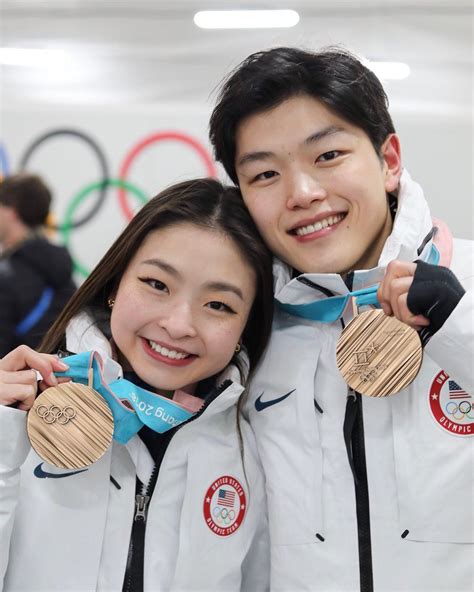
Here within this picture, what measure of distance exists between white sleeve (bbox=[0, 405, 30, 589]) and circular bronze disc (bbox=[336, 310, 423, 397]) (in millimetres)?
492

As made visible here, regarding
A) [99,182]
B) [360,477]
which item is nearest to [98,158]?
[99,182]

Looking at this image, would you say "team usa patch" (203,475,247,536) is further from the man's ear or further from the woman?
the man's ear

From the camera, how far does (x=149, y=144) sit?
14.3 ft

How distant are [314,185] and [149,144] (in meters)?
3.35

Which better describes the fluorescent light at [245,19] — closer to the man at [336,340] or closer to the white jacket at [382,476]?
the man at [336,340]

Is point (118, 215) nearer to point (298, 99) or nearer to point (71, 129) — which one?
point (71, 129)

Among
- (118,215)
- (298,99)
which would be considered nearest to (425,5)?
(118,215)

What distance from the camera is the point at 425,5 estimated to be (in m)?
4.00

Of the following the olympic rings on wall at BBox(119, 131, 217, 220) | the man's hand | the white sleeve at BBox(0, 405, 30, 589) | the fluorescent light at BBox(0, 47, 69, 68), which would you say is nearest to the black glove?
the man's hand

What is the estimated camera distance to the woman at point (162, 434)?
108 centimetres

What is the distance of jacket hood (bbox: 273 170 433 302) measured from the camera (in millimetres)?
1126

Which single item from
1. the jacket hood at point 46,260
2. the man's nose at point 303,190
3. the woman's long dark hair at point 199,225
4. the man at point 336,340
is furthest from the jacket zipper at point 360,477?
the jacket hood at point 46,260

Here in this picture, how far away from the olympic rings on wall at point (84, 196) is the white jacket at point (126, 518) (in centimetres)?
329

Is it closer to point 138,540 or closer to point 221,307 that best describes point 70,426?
point 138,540
